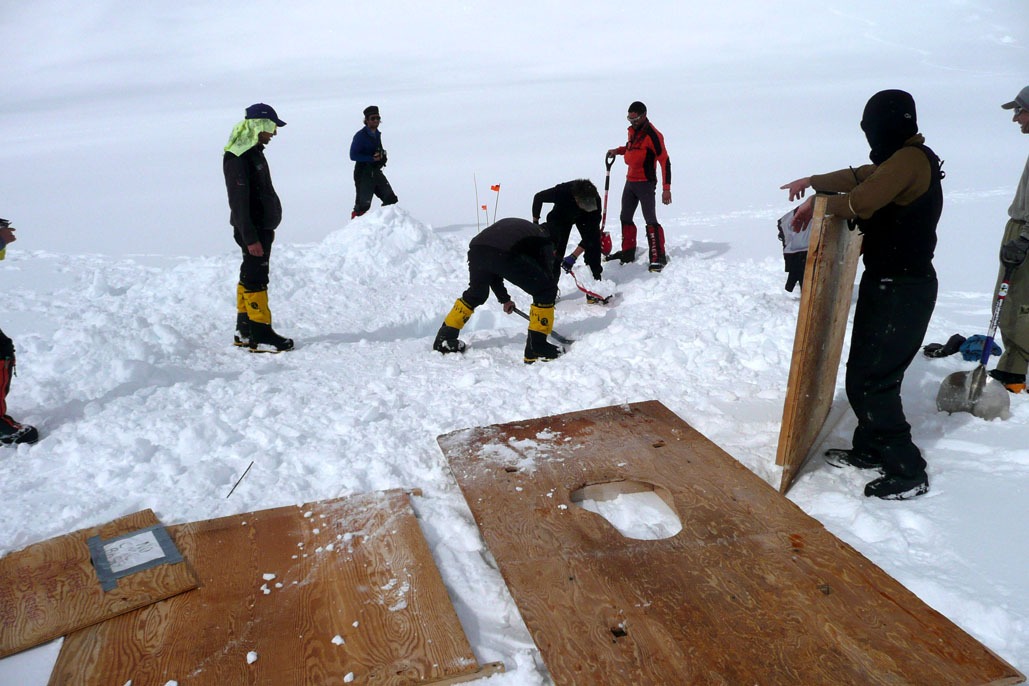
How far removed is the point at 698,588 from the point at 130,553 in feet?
7.39

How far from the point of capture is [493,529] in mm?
2980

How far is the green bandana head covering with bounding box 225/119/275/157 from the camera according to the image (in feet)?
16.4

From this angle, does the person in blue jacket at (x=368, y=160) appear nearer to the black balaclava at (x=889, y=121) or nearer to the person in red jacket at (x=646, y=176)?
the person in red jacket at (x=646, y=176)

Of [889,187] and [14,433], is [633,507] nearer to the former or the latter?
[889,187]

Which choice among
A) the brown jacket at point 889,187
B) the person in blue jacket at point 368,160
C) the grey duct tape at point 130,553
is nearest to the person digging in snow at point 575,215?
the brown jacket at point 889,187

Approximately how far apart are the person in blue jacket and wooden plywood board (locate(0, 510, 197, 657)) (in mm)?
6428

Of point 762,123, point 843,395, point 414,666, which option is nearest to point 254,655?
point 414,666

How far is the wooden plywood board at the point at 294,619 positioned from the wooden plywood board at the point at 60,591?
0.07 meters

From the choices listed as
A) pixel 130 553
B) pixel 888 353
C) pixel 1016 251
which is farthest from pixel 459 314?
pixel 1016 251

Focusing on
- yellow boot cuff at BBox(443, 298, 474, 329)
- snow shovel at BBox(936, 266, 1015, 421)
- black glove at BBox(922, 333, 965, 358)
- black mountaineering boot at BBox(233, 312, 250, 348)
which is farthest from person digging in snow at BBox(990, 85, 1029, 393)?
black mountaineering boot at BBox(233, 312, 250, 348)

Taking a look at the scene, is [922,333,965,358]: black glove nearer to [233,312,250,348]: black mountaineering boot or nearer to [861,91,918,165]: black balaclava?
[861,91,918,165]: black balaclava

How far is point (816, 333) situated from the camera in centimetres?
319

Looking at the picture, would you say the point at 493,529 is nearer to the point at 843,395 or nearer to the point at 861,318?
the point at 861,318

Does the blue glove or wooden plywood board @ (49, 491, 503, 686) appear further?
the blue glove
